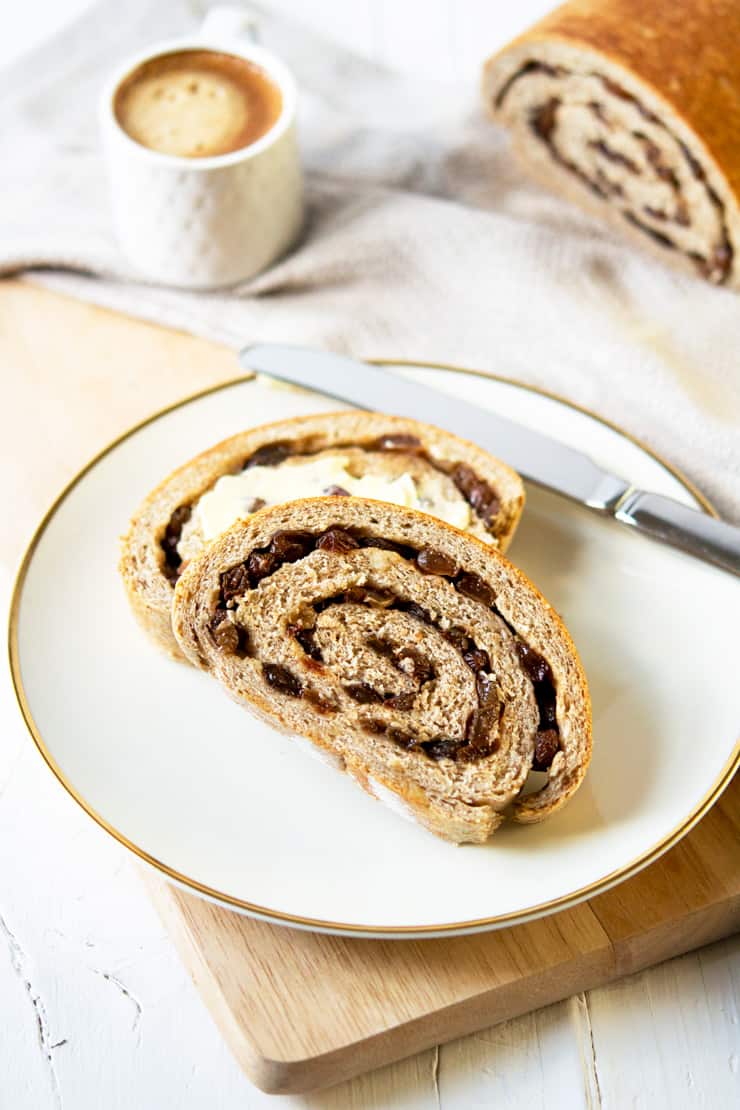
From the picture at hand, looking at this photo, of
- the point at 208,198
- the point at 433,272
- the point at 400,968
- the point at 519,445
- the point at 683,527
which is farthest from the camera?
the point at 433,272

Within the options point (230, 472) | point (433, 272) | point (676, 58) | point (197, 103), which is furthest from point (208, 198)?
point (676, 58)

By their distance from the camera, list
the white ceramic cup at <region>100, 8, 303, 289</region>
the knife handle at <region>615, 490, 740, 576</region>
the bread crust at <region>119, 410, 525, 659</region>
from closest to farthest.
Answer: the bread crust at <region>119, 410, 525, 659</region> → the knife handle at <region>615, 490, 740, 576</region> → the white ceramic cup at <region>100, 8, 303, 289</region>

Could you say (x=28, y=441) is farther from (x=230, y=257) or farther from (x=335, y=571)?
(x=335, y=571)

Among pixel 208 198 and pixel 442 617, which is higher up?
pixel 442 617

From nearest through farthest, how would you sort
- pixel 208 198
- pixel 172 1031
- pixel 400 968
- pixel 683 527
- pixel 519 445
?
pixel 400 968
pixel 172 1031
pixel 683 527
pixel 519 445
pixel 208 198

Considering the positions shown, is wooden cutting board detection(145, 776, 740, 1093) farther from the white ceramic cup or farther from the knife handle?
the white ceramic cup

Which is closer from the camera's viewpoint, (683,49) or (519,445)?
(519,445)

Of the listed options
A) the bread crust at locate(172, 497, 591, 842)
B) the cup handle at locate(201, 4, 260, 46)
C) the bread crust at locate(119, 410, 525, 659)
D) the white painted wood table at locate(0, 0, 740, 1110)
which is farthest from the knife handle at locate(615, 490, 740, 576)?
the cup handle at locate(201, 4, 260, 46)

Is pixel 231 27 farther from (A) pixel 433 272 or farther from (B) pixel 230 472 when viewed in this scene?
(B) pixel 230 472
